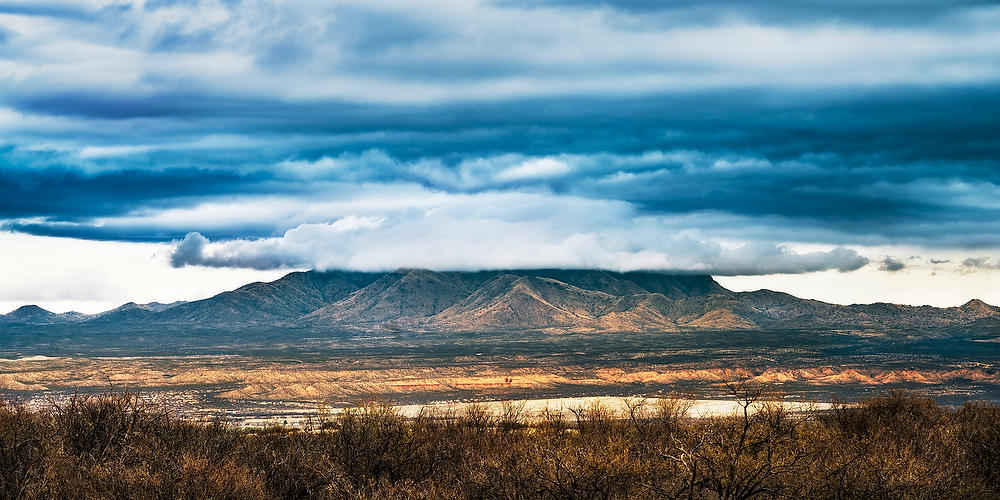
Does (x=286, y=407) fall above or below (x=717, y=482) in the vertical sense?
below

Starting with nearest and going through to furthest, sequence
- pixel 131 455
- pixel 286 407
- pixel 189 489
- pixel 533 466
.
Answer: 1. pixel 189 489
2. pixel 533 466
3. pixel 131 455
4. pixel 286 407

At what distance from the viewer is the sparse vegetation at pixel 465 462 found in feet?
147

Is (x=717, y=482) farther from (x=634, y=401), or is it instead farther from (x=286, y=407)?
(x=286, y=407)

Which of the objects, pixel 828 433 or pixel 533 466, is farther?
pixel 828 433

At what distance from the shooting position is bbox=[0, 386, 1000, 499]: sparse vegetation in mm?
44688

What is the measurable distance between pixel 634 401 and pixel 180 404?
84.6 meters

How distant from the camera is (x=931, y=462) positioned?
50844mm

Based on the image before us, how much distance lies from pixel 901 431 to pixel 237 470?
169 feet

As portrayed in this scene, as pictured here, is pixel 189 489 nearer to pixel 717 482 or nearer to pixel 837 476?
pixel 717 482

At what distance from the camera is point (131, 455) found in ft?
185

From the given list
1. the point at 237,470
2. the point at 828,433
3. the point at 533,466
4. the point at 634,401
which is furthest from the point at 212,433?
the point at 634,401

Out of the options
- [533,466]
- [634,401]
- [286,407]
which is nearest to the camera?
Result: [533,466]

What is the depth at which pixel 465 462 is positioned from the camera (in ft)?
203

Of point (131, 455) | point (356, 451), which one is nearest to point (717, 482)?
point (356, 451)
